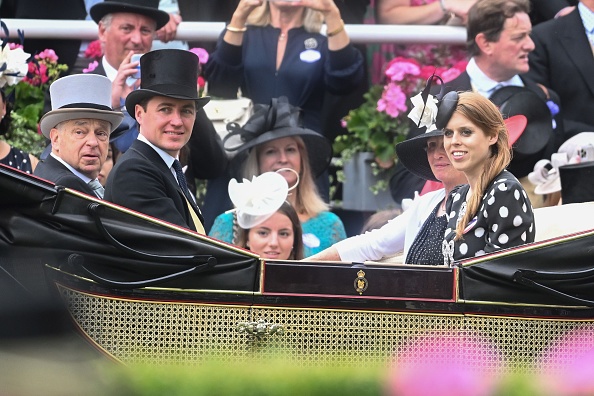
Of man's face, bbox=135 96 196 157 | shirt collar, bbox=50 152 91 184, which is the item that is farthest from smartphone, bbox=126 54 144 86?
man's face, bbox=135 96 196 157

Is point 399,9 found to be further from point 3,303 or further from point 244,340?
point 3,303

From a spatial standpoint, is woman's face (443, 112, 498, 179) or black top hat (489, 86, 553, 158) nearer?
woman's face (443, 112, 498, 179)

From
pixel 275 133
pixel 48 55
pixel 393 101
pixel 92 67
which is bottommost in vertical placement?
pixel 275 133

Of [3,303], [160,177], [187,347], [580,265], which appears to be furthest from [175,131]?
[3,303]

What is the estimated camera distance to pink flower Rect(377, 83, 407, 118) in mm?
7102

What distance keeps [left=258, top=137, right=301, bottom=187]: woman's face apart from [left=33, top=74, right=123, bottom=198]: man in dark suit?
131 cm

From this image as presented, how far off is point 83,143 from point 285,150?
1650mm

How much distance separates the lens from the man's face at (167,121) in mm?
4852

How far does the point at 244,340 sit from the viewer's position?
3979 millimetres

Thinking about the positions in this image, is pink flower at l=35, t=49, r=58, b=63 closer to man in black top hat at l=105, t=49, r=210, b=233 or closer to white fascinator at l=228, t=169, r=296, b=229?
white fascinator at l=228, t=169, r=296, b=229

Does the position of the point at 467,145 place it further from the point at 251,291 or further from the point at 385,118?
the point at 385,118

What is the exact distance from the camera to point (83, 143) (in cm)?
525

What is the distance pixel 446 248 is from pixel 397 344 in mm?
612

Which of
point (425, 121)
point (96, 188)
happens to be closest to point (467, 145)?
point (425, 121)
